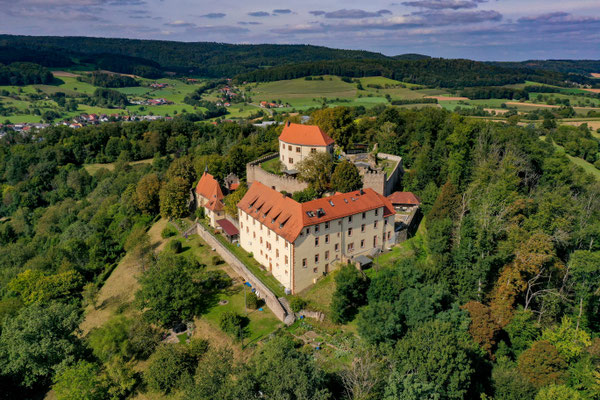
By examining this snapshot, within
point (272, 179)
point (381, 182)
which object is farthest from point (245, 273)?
point (381, 182)

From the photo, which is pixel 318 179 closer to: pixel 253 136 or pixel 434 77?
pixel 253 136

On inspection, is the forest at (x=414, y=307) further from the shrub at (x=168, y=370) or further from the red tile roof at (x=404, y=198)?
the red tile roof at (x=404, y=198)

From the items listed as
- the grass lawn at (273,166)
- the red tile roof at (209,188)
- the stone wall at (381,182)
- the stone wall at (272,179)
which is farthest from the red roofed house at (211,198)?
the stone wall at (381,182)

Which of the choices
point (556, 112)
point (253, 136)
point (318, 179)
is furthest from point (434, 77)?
point (318, 179)

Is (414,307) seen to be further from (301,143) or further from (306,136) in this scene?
(306,136)

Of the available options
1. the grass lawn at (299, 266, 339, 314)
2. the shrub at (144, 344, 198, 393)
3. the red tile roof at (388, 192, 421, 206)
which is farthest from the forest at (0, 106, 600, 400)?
the grass lawn at (299, 266, 339, 314)
